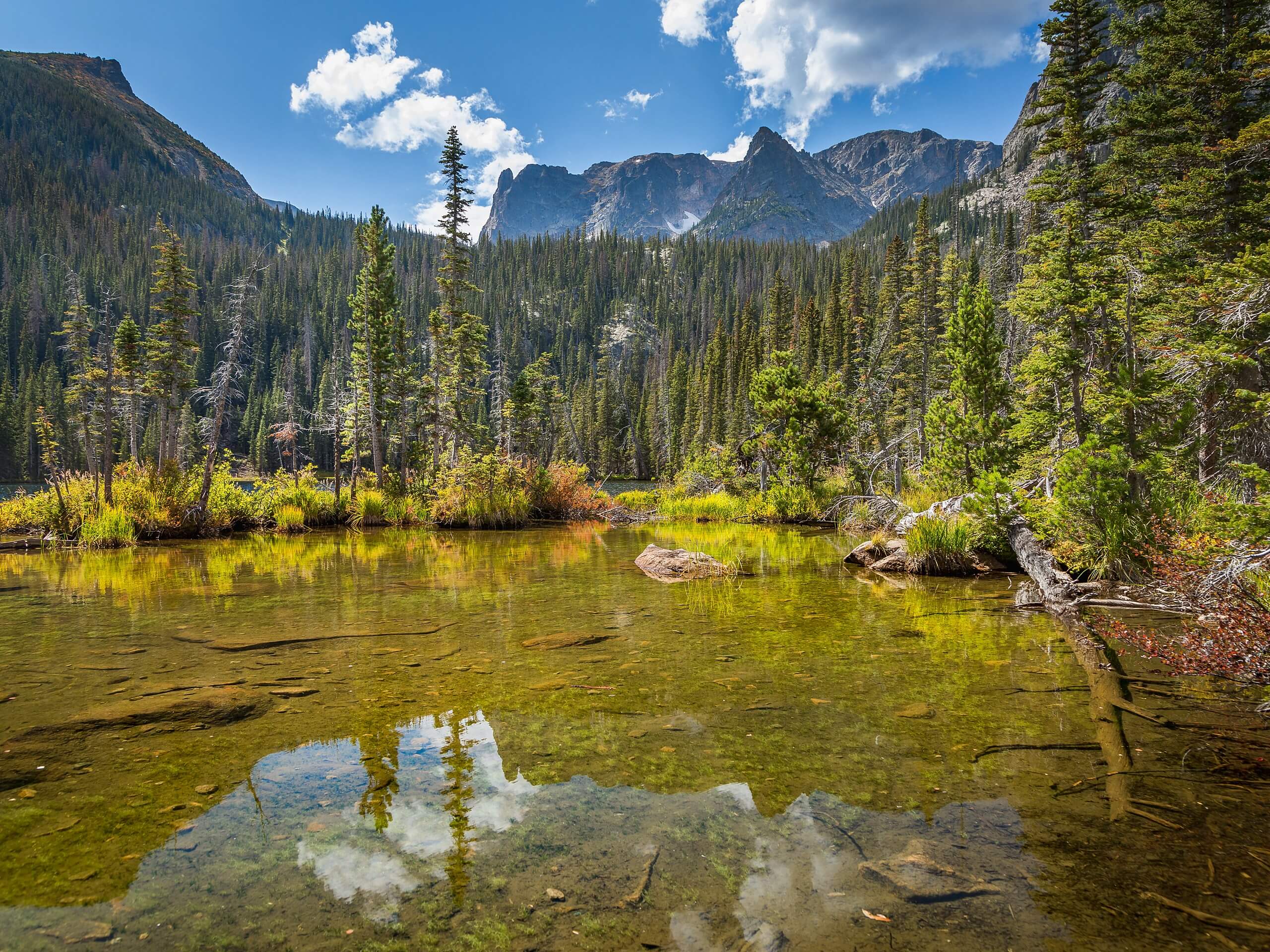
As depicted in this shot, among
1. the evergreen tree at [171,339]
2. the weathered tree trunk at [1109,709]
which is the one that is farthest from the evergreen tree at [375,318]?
the weathered tree trunk at [1109,709]

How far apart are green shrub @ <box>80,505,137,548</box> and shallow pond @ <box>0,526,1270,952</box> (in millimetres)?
10696

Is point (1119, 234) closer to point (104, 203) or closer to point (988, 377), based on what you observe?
point (988, 377)

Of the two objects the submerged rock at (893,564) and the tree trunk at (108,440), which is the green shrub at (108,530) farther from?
the submerged rock at (893,564)

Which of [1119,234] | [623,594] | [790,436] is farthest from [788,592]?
[790,436]

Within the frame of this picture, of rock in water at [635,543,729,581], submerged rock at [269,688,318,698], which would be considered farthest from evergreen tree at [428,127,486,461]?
submerged rock at [269,688,318,698]

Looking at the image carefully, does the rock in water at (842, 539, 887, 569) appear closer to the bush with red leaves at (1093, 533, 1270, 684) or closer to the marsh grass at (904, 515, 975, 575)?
the marsh grass at (904, 515, 975, 575)

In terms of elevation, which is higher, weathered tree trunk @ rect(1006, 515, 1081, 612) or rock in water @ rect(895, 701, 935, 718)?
weathered tree trunk @ rect(1006, 515, 1081, 612)

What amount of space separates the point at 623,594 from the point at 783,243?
5971 inches

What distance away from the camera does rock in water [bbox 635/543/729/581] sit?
13.1 m

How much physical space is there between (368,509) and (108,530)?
8.70m

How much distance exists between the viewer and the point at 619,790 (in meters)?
4.12

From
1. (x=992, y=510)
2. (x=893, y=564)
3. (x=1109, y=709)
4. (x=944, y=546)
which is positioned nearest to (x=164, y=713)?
(x=1109, y=709)

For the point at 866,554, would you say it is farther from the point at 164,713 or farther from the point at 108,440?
the point at 108,440

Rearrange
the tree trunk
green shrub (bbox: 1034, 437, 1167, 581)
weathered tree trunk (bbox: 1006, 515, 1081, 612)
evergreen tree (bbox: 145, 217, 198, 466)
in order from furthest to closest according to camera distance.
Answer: evergreen tree (bbox: 145, 217, 198, 466), the tree trunk, green shrub (bbox: 1034, 437, 1167, 581), weathered tree trunk (bbox: 1006, 515, 1081, 612)
